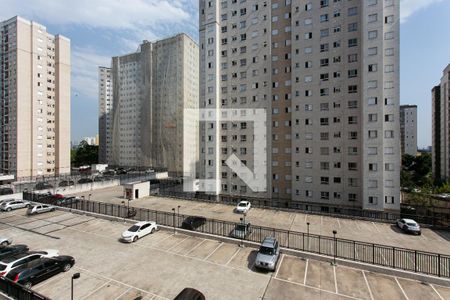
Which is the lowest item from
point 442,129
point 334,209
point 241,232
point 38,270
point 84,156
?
point 334,209

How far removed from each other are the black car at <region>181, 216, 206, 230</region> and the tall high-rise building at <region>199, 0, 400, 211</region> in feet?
65.8

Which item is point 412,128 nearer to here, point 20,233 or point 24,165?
point 20,233


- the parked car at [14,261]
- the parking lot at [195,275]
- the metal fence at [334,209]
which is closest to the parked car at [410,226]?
the metal fence at [334,209]

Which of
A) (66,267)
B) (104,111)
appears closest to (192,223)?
(66,267)

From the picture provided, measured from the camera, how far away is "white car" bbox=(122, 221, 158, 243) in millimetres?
19094

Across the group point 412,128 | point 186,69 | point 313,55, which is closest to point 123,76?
point 186,69

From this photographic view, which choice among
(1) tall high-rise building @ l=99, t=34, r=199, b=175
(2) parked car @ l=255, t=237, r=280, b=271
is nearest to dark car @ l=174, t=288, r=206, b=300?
(2) parked car @ l=255, t=237, r=280, b=271

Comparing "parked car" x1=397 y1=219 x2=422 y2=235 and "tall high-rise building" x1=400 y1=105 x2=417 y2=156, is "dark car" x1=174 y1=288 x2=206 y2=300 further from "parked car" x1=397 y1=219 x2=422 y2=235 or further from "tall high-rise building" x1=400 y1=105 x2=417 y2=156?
"tall high-rise building" x1=400 y1=105 x2=417 y2=156

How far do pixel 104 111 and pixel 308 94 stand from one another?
11224 centimetres

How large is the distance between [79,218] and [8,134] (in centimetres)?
5179

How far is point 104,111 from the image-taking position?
118 meters

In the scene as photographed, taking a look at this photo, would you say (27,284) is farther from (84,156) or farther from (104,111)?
(104,111)

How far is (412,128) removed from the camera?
11369cm

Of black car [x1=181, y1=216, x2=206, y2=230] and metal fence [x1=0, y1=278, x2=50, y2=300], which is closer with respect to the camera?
metal fence [x1=0, y1=278, x2=50, y2=300]
